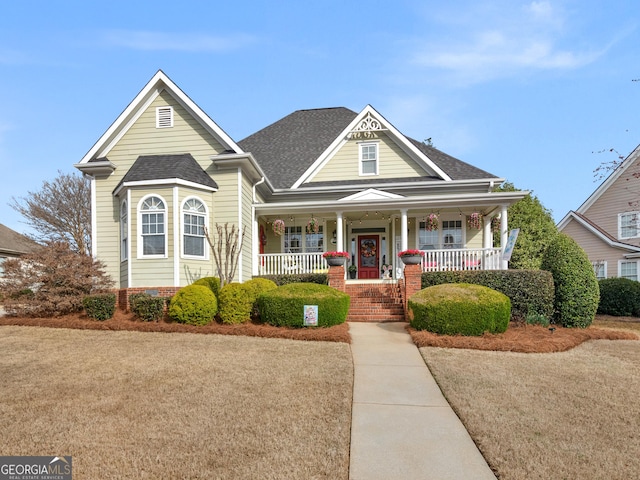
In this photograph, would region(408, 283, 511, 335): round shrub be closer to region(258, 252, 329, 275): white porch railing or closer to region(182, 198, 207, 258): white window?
region(258, 252, 329, 275): white porch railing

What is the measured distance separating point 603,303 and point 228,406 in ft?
60.2

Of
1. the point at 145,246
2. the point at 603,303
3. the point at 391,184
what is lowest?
the point at 603,303

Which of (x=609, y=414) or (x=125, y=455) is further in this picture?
(x=609, y=414)

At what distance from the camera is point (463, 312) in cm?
975

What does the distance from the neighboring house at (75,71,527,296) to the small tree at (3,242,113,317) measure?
1.50m

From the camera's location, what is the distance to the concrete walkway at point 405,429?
3.89 metres

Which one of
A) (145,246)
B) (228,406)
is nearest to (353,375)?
(228,406)

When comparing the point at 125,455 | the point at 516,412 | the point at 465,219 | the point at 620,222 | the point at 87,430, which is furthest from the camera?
the point at 620,222

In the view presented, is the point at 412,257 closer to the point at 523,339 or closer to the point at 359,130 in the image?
the point at 523,339

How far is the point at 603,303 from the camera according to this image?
59.6 feet

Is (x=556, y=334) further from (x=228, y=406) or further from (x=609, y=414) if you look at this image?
(x=228, y=406)

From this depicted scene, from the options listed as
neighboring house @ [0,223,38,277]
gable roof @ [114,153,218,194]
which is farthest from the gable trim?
neighboring house @ [0,223,38,277]

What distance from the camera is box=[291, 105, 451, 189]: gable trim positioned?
1761 cm

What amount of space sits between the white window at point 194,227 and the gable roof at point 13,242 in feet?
69.0
